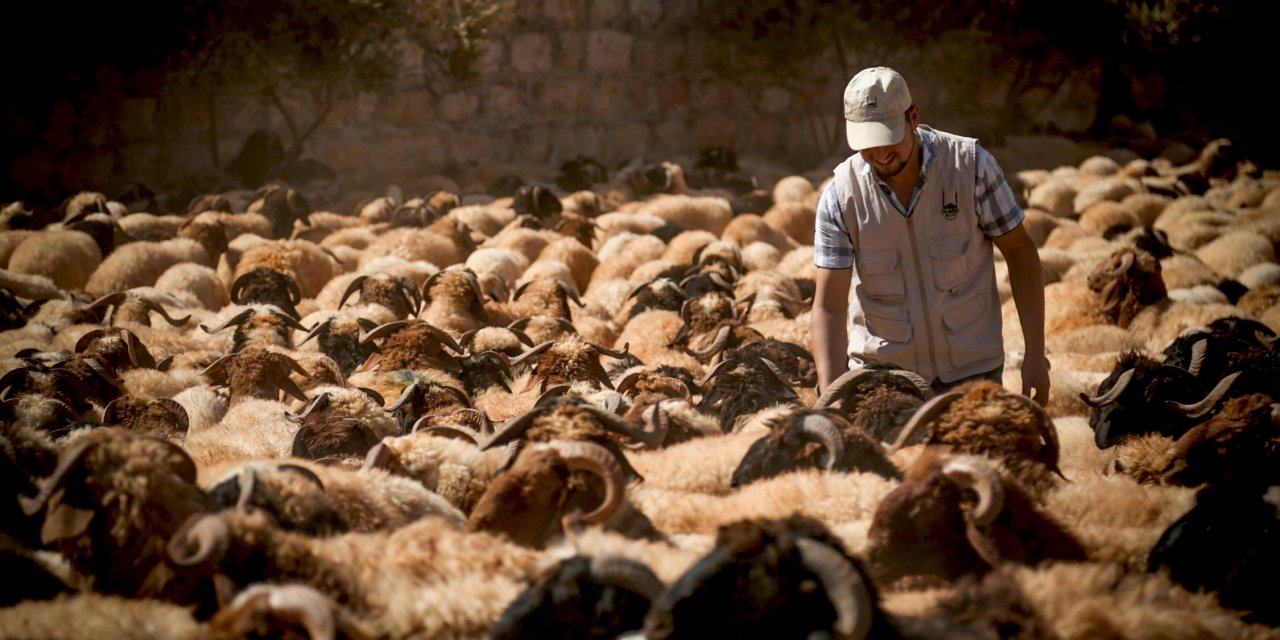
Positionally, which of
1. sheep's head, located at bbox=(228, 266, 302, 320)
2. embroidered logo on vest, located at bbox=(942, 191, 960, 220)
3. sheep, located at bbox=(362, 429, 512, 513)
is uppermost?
embroidered logo on vest, located at bbox=(942, 191, 960, 220)

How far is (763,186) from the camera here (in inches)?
832

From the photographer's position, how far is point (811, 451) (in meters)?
4.47

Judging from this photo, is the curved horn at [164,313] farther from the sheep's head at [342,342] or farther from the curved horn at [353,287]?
the sheep's head at [342,342]

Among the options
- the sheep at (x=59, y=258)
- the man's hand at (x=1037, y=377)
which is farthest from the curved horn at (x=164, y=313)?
the man's hand at (x=1037, y=377)

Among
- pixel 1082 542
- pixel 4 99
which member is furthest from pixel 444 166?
pixel 1082 542

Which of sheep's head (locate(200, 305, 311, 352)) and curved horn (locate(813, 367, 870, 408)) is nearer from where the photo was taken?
curved horn (locate(813, 367, 870, 408))

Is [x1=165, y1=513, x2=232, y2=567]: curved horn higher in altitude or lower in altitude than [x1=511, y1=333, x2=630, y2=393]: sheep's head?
higher

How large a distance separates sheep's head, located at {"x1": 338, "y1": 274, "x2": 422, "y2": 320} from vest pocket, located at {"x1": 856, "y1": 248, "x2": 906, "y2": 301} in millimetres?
4977

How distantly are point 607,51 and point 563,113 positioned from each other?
1.48 metres

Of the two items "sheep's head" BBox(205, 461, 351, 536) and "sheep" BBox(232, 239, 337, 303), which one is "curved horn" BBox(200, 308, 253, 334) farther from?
"sheep's head" BBox(205, 461, 351, 536)

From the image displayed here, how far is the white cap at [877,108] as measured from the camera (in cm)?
482

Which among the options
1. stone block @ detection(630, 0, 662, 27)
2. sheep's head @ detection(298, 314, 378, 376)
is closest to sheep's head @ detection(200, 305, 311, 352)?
sheep's head @ detection(298, 314, 378, 376)

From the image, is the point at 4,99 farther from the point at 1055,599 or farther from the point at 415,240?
the point at 1055,599

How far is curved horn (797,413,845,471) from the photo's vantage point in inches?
171
